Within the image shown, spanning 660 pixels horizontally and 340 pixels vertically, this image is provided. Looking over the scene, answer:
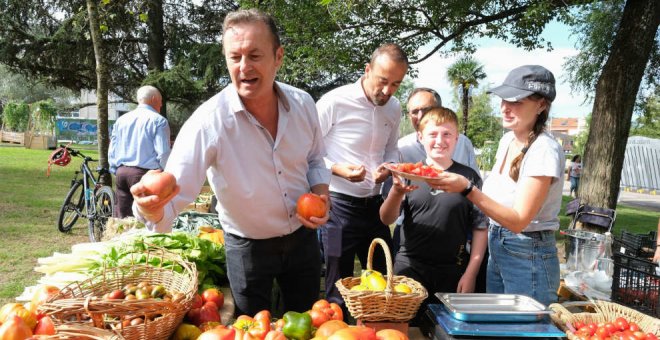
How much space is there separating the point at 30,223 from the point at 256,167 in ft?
26.5

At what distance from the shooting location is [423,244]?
2.89 meters

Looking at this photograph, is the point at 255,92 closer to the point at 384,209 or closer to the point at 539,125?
the point at 384,209

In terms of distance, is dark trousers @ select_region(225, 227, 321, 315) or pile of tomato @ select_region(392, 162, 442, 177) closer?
pile of tomato @ select_region(392, 162, 442, 177)

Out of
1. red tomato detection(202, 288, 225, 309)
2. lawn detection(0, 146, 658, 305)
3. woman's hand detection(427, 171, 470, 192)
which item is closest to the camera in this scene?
woman's hand detection(427, 171, 470, 192)

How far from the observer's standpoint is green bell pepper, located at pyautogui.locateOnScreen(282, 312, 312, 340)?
6.35 feet

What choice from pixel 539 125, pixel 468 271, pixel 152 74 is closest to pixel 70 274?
pixel 468 271

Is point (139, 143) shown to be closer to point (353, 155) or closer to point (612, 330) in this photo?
point (353, 155)

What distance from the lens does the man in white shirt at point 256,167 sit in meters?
2.25

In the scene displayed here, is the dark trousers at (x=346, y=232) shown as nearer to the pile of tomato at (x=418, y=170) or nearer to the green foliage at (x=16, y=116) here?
the pile of tomato at (x=418, y=170)

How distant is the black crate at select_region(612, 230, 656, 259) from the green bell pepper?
3823 mm

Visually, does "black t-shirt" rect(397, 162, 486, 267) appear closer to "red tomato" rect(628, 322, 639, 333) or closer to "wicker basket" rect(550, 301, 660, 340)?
"wicker basket" rect(550, 301, 660, 340)

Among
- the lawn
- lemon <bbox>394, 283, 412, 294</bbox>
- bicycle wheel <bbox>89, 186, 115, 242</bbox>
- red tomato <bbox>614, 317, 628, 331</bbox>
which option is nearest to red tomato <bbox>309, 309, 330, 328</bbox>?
lemon <bbox>394, 283, 412, 294</bbox>

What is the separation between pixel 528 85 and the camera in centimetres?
236

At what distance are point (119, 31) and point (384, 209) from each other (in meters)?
15.9
